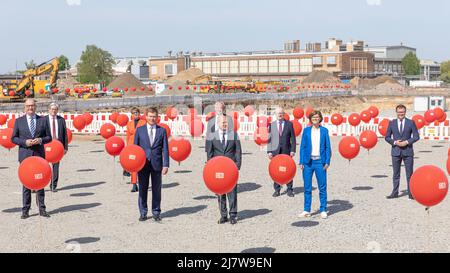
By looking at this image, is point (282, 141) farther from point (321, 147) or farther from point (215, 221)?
point (215, 221)

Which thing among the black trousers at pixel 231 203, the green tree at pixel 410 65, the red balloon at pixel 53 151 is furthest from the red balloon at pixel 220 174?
the green tree at pixel 410 65

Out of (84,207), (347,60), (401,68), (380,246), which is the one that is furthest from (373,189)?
(401,68)

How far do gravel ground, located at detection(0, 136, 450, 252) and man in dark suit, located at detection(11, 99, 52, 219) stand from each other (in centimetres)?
33

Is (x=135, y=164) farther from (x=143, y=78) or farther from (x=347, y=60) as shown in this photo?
(x=143, y=78)

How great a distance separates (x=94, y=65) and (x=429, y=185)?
113112 mm

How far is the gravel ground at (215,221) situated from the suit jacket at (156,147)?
998 millimetres

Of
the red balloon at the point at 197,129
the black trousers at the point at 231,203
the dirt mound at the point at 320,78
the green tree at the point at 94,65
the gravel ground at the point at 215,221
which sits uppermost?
the green tree at the point at 94,65

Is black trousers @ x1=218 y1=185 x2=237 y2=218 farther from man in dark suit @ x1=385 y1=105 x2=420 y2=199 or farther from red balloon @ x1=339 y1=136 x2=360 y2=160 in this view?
red balloon @ x1=339 y1=136 x2=360 y2=160

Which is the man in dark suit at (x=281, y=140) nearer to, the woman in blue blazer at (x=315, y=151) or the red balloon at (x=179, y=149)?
the red balloon at (x=179, y=149)

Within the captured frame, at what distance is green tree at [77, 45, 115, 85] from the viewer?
11656 centimetres

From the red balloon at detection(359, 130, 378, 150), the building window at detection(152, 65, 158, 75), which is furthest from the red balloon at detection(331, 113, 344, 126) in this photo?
the building window at detection(152, 65, 158, 75)

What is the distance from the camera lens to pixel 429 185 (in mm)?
7918

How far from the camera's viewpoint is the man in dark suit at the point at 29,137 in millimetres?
10352
